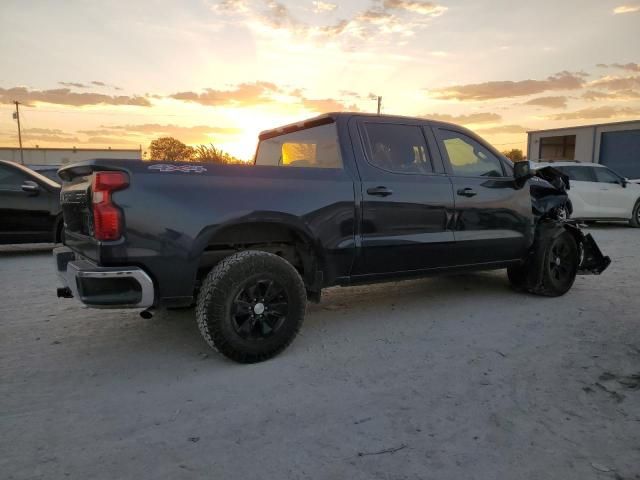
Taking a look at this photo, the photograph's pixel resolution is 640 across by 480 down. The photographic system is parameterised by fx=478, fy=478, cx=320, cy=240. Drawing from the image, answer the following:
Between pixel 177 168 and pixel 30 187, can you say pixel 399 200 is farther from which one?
pixel 30 187

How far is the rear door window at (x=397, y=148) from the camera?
4148 mm

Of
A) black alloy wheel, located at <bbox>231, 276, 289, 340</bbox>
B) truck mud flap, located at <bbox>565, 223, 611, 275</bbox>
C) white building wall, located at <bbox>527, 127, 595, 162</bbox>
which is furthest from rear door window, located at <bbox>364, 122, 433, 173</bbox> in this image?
white building wall, located at <bbox>527, 127, 595, 162</bbox>

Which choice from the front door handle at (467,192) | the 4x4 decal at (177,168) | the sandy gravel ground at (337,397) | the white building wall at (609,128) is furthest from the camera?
the white building wall at (609,128)

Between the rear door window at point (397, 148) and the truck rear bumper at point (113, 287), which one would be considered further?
the rear door window at point (397, 148)

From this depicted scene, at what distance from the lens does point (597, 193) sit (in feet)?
40.0

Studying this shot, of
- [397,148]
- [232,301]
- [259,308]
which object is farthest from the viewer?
[397,148]

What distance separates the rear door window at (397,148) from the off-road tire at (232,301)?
4.32 ft

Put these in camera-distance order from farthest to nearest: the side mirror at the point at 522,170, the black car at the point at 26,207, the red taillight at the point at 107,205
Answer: the black car at the point at 26,207
the side mirror at the point at 522,170
the red taillight at the point at 107,205

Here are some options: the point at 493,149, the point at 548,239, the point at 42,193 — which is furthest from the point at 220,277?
the point at 42,193

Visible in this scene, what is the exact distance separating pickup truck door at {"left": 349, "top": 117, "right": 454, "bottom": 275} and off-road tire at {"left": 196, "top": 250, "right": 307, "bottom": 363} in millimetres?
724

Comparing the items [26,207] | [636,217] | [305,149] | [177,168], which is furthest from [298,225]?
[636,217]

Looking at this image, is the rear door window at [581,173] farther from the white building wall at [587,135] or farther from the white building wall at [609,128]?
the white building wall at [587,135]

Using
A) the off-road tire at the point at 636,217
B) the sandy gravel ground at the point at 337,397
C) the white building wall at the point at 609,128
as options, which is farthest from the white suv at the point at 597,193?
the white building wall at the point at 609,128

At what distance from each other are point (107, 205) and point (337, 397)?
1.85m
